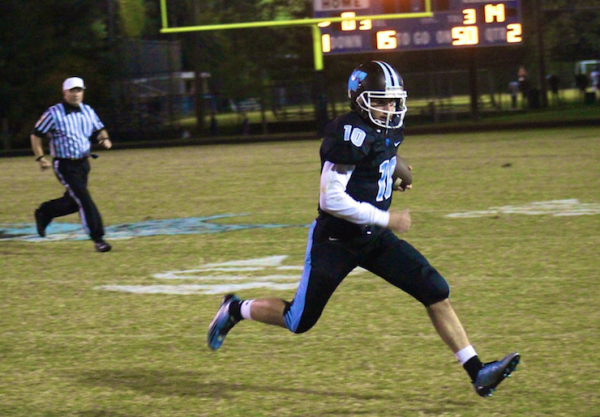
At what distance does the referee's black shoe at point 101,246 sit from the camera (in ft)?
32.4

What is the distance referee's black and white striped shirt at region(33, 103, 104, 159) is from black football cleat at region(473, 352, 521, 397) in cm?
604

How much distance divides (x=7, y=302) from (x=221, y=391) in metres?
3.15

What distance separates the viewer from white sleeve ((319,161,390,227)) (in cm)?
473

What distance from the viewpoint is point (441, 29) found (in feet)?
92.2

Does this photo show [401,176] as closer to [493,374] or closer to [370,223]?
[370,223]

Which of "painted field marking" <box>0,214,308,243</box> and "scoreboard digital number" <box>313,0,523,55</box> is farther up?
"scoreboard digital number" <box>313,0,523,55</box>

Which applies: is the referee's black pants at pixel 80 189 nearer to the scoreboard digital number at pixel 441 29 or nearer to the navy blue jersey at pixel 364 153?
the navy blue jersey at pixel 364 153

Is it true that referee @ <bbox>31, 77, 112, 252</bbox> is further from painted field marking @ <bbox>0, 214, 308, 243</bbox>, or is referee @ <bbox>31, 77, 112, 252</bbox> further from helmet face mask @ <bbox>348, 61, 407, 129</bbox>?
helmet face mask @ <bbox>348, 61, 407, 129</bbox>

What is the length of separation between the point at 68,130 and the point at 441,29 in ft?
65.4

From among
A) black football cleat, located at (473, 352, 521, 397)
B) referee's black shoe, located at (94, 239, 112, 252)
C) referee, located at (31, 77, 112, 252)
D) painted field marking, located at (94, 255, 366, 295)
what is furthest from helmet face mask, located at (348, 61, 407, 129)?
referee's black shoe, located at (94, 239, 112, 252)

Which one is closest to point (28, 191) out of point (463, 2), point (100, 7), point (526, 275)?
point (526, 275)

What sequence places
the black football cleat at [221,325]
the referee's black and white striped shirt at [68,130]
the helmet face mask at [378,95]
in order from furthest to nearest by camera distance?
the referee's black and white striped shirt at [68,130], the black football cleat at [221,325], the helmet face mask at [378,95]

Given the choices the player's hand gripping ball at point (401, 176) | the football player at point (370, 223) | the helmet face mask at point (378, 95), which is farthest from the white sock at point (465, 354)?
the helmet face mask at point (378, 95)

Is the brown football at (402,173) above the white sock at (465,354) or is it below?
above
